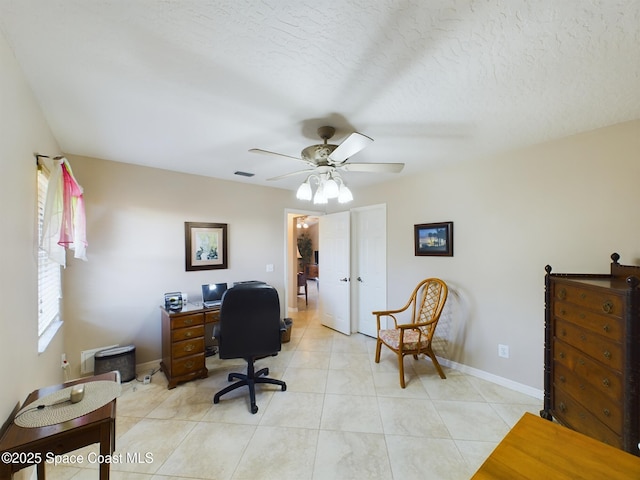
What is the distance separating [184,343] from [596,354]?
330cm

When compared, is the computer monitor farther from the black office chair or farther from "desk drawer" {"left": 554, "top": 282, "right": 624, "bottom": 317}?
"desk drawer" {"left": 554, "top": 282, "right": 624, "bottom": 317}

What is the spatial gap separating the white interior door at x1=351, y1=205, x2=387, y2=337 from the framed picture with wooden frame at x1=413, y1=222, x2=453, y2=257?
1.79 feet

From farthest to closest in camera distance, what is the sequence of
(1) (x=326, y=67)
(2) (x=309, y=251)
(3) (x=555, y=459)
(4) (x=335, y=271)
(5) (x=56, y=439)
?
1. (2) (x=309, y=251)
2. (4) (x=335, y=271)
3. (1) (x=326, y=67)
4. (5) (x=56, y=439)
5. (3) (x=555, y=459)

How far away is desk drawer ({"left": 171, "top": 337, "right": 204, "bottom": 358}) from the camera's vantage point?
264 cm

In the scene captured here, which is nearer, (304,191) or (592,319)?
(592,319)

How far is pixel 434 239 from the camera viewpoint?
3.14m

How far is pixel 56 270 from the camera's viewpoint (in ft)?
7.83

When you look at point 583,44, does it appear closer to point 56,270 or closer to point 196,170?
point 196,170

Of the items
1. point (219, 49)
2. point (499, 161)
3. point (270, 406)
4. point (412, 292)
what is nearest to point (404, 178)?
point (499, 161)

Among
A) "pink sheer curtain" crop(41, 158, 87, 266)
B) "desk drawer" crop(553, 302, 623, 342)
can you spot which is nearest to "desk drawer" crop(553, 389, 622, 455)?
"desk drawer" crop(553, 302, 623, 342)

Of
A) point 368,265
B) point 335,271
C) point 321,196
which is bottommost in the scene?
point 335,271

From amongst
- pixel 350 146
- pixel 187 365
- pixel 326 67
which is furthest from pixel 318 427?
pixel 326 67

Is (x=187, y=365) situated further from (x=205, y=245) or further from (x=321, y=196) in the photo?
(x=321, y=196)

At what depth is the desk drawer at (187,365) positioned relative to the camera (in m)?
2.63
